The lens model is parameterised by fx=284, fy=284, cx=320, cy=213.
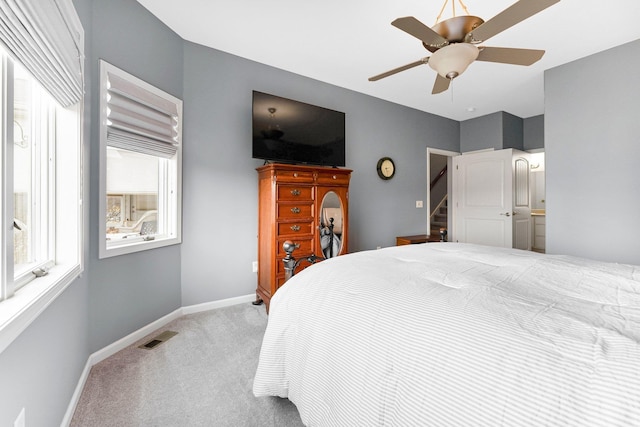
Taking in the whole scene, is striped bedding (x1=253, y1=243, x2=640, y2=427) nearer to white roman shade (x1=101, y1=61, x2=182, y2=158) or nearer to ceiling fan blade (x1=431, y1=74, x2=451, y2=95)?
ceiling fan blade (x1=431, y1=74, x2=451, y2=95)

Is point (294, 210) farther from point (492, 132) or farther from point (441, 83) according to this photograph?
point (492, 132)

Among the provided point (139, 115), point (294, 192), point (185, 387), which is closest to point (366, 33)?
point (294, 192)

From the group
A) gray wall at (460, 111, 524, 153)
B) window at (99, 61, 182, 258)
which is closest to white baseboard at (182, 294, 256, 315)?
window at (99, 61, 182, 258)

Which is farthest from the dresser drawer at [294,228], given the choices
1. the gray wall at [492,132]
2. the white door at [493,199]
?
the gray wall at [492,132]

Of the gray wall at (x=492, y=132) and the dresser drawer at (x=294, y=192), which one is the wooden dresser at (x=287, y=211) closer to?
the dresser drawer at (x=294, y=192)

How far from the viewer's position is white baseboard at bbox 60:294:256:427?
149 centimetres

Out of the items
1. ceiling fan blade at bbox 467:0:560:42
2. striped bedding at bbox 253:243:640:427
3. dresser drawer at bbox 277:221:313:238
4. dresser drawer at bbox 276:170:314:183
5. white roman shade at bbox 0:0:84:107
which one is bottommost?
striped bedding at bbox 253:243:640:427

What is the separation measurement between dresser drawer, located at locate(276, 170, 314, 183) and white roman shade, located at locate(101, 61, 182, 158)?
956 mm

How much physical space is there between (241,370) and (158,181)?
5.83 ft

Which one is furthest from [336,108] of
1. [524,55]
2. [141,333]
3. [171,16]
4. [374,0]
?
[141,333]

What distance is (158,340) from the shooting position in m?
2.20

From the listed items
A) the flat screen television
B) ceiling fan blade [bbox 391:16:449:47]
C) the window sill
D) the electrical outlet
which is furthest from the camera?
the flat screen television

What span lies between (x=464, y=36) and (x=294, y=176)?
65.6 inches

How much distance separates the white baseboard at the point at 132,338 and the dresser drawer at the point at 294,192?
3.87 ft
